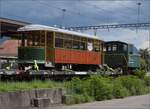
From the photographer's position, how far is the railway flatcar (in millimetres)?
25516

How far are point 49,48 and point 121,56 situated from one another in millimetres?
12633

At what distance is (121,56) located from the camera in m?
37.2

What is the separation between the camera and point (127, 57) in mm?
37250

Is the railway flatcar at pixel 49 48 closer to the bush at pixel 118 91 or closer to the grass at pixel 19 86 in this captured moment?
the bush at pixel 118 91

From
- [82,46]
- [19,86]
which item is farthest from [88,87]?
[82,46]

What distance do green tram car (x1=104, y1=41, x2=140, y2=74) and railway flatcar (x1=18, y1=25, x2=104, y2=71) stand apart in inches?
361

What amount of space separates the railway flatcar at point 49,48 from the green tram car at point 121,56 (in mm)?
9175

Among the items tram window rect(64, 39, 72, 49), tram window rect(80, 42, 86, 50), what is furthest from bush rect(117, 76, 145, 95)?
tram window rect(80, 42, 86, 50)

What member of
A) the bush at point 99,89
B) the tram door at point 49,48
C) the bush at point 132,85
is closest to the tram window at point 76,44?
the tram door at point 49,48

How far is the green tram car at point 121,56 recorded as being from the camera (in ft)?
123

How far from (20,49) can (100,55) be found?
8.59 m

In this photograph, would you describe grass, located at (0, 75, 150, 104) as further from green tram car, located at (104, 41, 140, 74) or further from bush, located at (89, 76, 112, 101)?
green tram car, located at (104, 41, 140, 74)

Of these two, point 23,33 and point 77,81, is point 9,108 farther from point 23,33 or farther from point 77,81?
point 23,33

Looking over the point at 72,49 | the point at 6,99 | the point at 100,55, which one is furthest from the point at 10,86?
the point at 100,55
